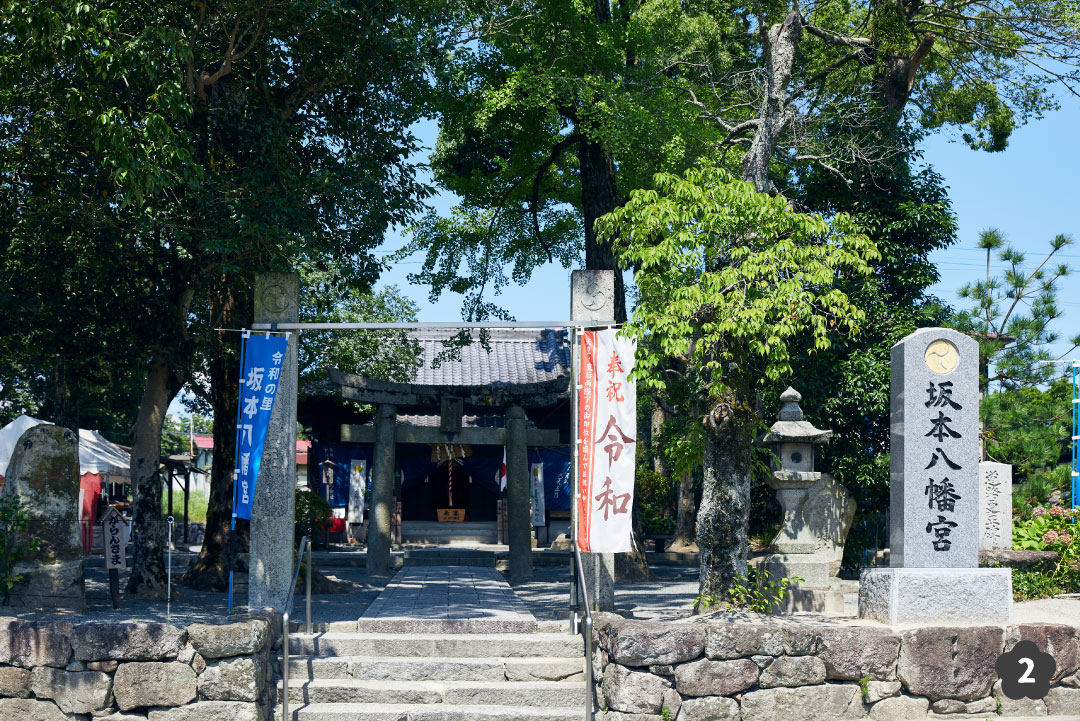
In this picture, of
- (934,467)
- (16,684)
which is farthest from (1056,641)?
(16,684)

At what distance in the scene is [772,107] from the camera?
1034 cm

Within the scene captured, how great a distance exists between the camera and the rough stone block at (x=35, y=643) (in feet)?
24.0

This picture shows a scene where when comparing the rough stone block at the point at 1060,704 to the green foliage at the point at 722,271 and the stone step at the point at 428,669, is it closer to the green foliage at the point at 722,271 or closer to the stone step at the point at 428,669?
the green foliage at the point at 722,271

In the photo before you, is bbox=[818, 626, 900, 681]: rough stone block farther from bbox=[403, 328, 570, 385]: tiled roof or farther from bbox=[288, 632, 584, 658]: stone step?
bbox=[403, 328, 570, 385]: tiled roof

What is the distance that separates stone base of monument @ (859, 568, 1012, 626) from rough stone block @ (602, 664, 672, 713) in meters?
2.11

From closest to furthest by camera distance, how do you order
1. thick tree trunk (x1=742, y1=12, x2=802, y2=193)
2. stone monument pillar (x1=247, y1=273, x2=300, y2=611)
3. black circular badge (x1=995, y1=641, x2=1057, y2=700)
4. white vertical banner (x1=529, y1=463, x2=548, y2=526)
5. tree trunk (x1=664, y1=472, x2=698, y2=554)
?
black circular badge (x1=995, y1=641, x2=1057, y2=700) → stone monument pillar (x1=247, y1=273, x2=300, y2=611) → thick tree trunk (x1=742, y1=12, x2=802, y2=193) → tree trunk (x1=664, y1=472, x2=698, y2=554) → white vertical banner (x1=529, y1=463, x2=548, y2=526)

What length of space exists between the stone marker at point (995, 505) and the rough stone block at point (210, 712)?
10.5 metres

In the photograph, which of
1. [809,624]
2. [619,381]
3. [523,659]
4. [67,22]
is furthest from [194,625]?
[67,22]

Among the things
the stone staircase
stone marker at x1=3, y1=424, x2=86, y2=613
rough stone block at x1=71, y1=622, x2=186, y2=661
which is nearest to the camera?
rough stone block at x1=71, y1=622, x2=186, y2=661

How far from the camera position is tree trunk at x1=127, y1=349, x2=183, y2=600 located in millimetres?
12641

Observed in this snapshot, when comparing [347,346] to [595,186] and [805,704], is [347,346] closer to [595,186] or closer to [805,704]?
[595,186]

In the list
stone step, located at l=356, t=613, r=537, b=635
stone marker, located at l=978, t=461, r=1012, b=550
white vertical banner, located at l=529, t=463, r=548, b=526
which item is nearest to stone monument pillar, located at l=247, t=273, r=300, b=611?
stone step, located at l=356, t=613, r=537, b=635

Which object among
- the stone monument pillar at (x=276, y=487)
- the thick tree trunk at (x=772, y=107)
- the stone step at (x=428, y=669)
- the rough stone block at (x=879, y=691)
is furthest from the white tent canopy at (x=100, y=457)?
the rough stone block at (x=879, y=691)

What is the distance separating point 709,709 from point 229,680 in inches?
150
